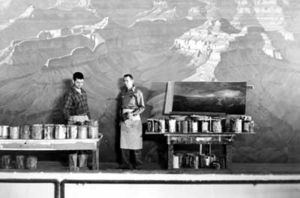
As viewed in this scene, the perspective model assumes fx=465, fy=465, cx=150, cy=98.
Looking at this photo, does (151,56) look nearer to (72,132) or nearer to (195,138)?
(195,138)

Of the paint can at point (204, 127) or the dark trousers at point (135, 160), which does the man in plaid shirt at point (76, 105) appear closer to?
the dark trousers at point (135, 160)

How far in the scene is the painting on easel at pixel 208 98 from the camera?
758 cm

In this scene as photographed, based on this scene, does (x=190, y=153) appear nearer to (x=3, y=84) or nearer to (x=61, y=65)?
(x=61, y=65)

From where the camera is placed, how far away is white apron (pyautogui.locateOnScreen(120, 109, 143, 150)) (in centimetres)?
712

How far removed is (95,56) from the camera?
817 centimetres

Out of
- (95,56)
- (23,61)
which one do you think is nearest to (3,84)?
(23,61)

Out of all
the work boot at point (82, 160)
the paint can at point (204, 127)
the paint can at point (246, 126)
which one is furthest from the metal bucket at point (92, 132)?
the paint can at point (246, 126)

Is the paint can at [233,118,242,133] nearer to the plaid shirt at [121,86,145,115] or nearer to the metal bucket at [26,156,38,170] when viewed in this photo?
the plaid shirt at [121,86,145,115]

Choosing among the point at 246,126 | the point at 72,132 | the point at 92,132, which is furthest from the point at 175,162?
the point at 72,132

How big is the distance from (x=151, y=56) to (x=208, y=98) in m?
1.27

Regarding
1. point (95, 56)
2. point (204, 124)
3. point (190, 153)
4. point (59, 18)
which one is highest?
point (59, 18)

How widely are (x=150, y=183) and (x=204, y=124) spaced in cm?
253

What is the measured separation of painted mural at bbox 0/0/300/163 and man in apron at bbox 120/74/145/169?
810 mm

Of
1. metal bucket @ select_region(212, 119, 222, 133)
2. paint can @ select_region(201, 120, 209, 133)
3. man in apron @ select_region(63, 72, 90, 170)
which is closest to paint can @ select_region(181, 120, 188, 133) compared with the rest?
paint can @ select_region(201, 120, 209, 133)
